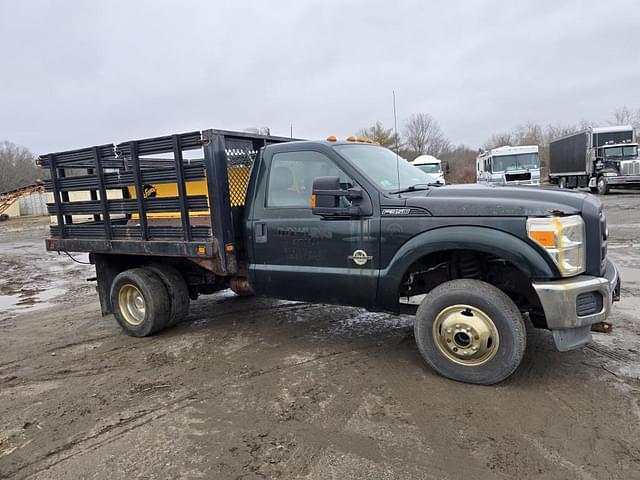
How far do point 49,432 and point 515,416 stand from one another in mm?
3229

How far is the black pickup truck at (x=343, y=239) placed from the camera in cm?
325

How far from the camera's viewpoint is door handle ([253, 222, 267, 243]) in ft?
14.2

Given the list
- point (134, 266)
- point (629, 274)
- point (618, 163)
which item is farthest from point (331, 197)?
point (618, 163)

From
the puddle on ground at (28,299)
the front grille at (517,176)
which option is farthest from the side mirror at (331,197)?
the front grille at (517,176)

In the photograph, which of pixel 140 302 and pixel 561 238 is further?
pixel 140 302

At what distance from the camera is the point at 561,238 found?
312cm

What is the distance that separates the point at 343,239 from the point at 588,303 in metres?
1.94

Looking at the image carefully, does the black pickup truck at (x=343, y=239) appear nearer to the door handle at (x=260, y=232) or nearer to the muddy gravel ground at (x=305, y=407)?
the door handle at (x=260, y=232)

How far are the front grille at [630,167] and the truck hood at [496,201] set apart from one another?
22050mm

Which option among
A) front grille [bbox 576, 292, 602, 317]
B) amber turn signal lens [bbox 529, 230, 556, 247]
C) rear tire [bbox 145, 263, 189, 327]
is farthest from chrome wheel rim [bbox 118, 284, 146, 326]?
front grille [bbox 576, 292, 602, 317]

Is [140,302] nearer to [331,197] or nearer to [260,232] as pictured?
[260,232]

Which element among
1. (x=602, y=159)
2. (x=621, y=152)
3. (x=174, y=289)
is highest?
(x=621, y=152)

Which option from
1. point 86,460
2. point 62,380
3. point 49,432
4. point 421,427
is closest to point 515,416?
point 421,427

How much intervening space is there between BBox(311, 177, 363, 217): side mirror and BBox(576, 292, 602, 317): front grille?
177 cm
